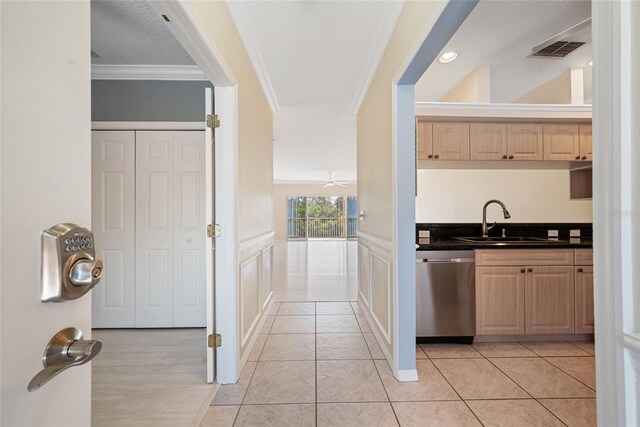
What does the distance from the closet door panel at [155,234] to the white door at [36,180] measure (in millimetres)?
2585

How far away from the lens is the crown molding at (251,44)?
2.00m

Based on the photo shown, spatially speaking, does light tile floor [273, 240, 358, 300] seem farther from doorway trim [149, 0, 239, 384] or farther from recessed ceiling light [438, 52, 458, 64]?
recessed ceiling light [438, 52, 458, 64]

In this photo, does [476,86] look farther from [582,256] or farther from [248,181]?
[248,181]

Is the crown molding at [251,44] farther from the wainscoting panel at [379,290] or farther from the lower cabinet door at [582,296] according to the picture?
the lower cabinet door at [582,296]

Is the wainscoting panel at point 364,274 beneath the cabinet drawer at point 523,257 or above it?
beneath

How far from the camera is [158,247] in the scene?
2.89 meters

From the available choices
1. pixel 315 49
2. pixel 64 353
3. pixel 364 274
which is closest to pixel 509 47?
pixel 315 49

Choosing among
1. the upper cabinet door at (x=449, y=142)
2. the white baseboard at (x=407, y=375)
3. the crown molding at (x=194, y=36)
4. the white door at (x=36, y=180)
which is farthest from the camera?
the upper cabinet door at (x=449, y=142)

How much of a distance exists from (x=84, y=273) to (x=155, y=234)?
8.96 ft

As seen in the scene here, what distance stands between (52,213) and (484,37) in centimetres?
320

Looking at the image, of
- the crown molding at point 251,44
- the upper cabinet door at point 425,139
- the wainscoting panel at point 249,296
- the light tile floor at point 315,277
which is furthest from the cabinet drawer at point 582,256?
the crown molding at point 251,44

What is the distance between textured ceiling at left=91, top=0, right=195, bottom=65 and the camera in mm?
2020

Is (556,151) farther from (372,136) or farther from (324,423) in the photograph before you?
(324,423)

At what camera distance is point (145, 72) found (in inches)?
108
